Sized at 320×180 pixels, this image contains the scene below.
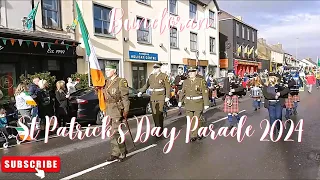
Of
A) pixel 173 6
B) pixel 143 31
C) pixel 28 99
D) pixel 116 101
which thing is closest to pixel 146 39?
pixel 143 31

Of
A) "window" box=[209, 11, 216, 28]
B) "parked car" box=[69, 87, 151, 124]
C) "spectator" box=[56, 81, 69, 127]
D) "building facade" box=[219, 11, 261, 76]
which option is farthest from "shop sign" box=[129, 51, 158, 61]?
"building facade" box=[219, 11, 261, 76]

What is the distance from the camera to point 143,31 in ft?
75.7

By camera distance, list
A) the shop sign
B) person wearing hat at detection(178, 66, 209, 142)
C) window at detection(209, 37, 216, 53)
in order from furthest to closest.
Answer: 1. window at detection(209, 37, 216, 53)
2. the shop sign
3. person wearing hat at detection(178, 66, 209, 142)

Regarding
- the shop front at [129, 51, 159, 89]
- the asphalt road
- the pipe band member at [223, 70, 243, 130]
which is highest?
the shop front at [129, 51, 159, 89]

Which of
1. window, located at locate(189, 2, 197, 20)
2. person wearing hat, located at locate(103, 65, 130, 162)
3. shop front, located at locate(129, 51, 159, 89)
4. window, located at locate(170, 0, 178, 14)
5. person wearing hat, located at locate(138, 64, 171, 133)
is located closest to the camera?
person wearing hat, located at locate(103, 65, 130, 162)

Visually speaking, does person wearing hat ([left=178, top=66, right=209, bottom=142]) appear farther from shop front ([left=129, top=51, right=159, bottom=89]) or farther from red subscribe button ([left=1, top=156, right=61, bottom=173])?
shop front ([left=129, top=51, right=159, bottom=89])

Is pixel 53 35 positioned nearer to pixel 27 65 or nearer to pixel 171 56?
pixel 27 65

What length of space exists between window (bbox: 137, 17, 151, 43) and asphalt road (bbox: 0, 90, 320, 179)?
1447 cm

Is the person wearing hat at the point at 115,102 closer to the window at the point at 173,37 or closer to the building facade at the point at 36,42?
the building facade at the point at 36,42

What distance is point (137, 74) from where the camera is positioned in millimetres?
22562

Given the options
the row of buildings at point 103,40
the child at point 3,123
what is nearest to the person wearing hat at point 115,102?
the child at point 3,123

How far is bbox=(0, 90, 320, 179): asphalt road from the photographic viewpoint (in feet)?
18.1

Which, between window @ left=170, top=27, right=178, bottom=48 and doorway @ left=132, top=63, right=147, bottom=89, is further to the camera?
window @ left=170, top=27, right=178, bottom=48

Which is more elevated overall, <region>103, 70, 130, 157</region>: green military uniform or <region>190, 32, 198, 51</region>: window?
<region>190, 32, 198, 51</region>: window
